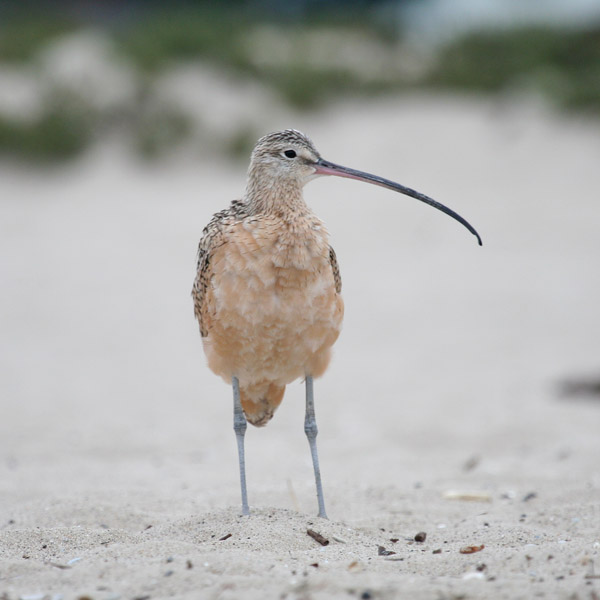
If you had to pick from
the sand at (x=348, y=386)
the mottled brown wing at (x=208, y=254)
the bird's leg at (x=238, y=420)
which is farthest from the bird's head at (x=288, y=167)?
the sand at (x=348, y=386)

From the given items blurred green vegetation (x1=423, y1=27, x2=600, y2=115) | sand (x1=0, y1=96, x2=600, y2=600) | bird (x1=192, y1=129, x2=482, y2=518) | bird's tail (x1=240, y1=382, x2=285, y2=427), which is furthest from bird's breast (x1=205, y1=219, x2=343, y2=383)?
blurred green vegetation (x1=423, y1=27, x2=600, y2=115)

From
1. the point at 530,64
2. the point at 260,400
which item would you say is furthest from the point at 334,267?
the point at 530,64

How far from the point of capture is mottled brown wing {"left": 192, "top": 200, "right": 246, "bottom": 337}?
15.3 feet

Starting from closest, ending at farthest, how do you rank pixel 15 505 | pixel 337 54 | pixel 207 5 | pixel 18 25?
pixel 15 505, pixel 337 54, pixel 18 25, pixel 207 5

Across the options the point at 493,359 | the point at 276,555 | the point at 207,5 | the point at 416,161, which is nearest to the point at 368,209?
the point at 416,161

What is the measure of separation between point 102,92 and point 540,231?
8.34 m

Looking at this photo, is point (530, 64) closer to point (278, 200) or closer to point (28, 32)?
point (28, 32)

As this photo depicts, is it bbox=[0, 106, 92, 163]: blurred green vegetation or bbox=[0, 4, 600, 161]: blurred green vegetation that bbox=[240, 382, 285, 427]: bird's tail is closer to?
bbox=[0, 4, 600, 161]: blurred green vegetation

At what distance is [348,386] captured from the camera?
898 cm

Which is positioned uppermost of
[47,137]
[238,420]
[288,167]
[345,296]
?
[47,137]

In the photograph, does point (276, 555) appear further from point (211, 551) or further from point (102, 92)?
point (102, 92)

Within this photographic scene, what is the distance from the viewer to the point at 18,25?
20141 mm

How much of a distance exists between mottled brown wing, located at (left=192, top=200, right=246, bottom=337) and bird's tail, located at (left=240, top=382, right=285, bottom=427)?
0.44m

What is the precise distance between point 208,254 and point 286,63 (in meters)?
13.9
